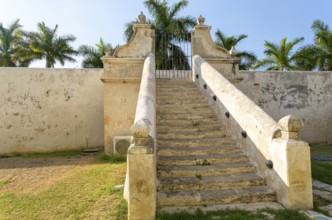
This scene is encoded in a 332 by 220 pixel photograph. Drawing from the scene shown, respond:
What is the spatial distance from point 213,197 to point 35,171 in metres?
4.82

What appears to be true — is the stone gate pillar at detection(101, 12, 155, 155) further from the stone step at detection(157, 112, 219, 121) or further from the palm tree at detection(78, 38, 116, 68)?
the palm tree at detection(78, 38, 116, 68)

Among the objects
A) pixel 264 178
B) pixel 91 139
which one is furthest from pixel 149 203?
pixel 91 139

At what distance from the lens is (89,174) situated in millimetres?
5406

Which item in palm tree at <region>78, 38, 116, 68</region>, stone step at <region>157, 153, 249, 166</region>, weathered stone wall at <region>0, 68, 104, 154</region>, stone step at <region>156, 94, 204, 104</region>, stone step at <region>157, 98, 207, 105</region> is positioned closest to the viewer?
stone step at <region>157, 153, 249, 166</region>

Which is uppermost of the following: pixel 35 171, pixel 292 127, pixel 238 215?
pixel 292 127

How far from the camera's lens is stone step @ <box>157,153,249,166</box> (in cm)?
406

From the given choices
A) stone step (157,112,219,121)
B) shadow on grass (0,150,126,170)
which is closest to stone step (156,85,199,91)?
stone step (157,112,219,121)

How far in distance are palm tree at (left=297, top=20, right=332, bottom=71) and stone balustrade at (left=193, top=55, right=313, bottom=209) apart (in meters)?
15.1

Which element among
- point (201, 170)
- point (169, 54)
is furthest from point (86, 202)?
point (169, 54)

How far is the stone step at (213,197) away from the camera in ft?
10.8

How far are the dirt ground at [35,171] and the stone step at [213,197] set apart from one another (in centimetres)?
281

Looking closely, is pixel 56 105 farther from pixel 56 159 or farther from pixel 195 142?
pixel 195 142

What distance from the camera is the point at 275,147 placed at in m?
3.38

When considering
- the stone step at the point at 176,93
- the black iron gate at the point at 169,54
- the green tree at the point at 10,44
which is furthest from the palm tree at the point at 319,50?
the green tree at the point at 10,44
